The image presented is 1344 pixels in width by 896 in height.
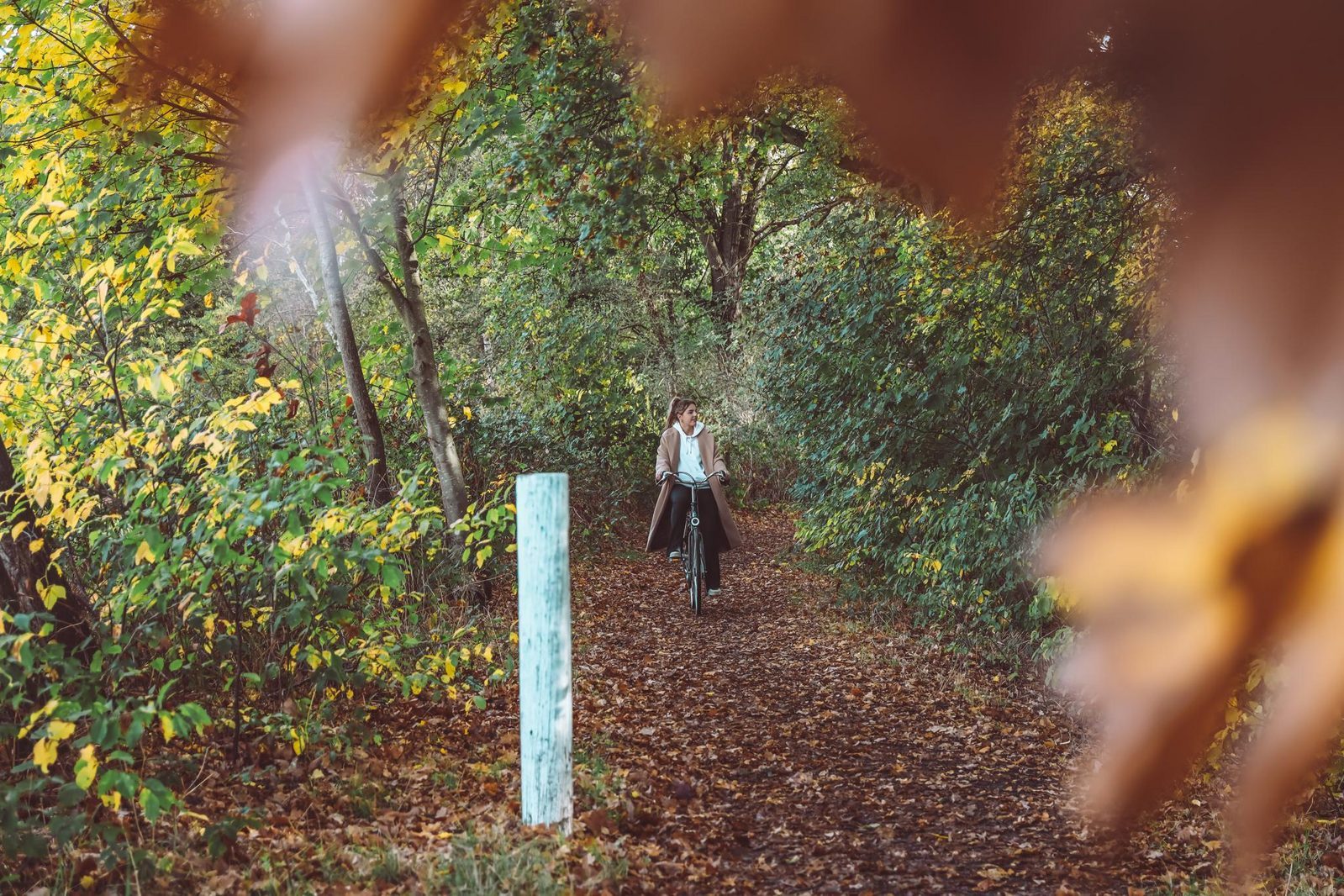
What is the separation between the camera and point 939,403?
7082mm

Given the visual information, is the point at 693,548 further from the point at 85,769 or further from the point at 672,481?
the point at 85,769

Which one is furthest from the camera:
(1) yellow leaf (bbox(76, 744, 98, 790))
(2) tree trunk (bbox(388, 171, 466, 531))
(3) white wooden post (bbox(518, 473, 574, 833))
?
(2) tree trunk (bbox(388, 171, 466, 531))

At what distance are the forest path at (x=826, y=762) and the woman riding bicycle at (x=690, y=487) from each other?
Answer: 2.94 feet

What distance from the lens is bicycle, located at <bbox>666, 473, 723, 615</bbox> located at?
29.9 ft

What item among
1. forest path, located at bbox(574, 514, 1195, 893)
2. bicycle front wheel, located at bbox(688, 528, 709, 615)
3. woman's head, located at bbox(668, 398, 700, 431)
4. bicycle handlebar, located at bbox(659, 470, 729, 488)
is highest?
woman's head, located at bbox(668, 398, 700, 431)

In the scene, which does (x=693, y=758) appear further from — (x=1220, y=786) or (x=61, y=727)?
(x=1220, y=786)

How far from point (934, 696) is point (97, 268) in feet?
17.0

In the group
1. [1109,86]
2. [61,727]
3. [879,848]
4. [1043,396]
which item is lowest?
[879,848]

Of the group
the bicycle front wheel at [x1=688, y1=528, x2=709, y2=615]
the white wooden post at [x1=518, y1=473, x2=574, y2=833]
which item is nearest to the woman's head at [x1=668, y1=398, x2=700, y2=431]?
the bicycle front wheel at [x1=688, y1=528, x2=709, y2=615]

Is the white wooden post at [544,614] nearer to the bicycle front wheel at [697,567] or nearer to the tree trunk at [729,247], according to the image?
the bicycle front wheel at [697,567]

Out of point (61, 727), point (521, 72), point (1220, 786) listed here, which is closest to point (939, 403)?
point (521, 72)

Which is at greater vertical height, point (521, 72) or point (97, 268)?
point (521, 72)

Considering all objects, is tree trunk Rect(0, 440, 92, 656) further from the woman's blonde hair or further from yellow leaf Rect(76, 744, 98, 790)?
the woman's blonde hair

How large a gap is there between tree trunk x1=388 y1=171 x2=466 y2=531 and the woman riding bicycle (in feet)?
6.59
